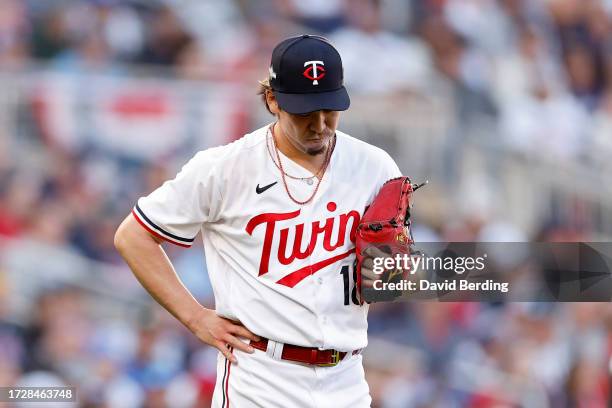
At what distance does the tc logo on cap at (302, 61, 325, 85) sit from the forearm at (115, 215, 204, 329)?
2.33ft

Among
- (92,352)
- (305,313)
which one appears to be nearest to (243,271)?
(305,313)

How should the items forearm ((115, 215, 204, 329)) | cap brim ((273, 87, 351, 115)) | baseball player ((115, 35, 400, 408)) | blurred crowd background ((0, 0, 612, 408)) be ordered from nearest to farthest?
cap brim ((273, 87, 351, 115)) < baseball player ((115, 35, 400, 408)) < forearm ((115, 215, 204, 329)) < blurred crowd background ((0, 0, 612, 408))

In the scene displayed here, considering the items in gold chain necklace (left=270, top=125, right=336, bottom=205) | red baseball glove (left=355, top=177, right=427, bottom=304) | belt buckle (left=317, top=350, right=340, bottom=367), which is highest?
gold chain necklace (left=270, top=125, right=336, bottom=205)

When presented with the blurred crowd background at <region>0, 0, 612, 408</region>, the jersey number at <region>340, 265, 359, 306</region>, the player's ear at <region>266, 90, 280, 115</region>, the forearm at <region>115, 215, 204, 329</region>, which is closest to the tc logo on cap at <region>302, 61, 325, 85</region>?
the player's ear at <region>266, 90, 280, 115</region>

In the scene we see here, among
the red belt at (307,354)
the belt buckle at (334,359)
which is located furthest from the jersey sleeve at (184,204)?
the belt buckle at (334,359)

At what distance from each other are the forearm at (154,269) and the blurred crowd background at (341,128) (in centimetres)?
313

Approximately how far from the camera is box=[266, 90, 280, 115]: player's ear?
3436 mm

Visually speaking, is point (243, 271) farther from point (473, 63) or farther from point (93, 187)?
point (473, 63)

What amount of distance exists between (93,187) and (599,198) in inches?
161

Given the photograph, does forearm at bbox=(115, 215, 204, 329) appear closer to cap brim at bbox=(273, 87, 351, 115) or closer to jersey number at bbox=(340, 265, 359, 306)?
jersey number at bbox=(340, 265, 359, 306)

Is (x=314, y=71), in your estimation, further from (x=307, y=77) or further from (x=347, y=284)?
(x=347, y=284)

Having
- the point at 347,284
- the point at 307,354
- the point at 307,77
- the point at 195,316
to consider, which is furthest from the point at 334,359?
the point at 307,77

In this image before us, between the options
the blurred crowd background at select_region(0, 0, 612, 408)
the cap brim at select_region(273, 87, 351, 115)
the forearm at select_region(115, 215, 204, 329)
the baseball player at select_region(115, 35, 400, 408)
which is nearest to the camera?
the cap brim at select_region(273, 87, 351, 115)

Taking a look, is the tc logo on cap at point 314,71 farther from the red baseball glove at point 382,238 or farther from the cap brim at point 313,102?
the red baseball glove at point 382,238
